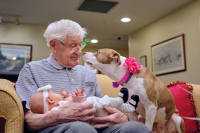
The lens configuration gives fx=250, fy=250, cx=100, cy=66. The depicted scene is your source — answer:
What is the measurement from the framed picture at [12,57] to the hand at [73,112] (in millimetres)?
4612

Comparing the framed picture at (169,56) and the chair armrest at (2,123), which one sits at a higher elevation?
the framed picture at (169,56)

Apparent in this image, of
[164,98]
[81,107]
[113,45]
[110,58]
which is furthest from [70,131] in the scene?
[113,45]

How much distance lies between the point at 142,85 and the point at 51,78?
545 millimetres

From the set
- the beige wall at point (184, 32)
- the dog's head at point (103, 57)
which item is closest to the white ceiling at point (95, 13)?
the beige wall at point (184, 32)

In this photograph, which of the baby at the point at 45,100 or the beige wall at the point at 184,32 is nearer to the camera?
the baby at the point at 45,100

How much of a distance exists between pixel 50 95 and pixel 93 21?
4.16 meters

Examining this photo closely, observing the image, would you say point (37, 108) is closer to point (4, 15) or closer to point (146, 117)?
point (146, 117)

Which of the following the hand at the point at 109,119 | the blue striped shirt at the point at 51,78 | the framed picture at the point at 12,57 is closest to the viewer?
the hand at the point at 109,119

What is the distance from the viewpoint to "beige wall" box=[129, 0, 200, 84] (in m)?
4.14

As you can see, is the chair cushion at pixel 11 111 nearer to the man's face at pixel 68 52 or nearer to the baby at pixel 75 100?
the baby at pixel 75 100

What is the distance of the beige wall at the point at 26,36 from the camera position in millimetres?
5578

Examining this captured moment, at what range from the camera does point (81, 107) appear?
1212mm

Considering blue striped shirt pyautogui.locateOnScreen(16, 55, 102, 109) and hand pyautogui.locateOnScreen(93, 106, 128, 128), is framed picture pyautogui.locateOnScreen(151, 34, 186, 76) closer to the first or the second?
blue striped shirt pyautogui.locateOnScreen(16, 55, 102, 109)

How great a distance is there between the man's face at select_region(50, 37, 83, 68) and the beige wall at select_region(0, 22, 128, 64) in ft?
13.9
